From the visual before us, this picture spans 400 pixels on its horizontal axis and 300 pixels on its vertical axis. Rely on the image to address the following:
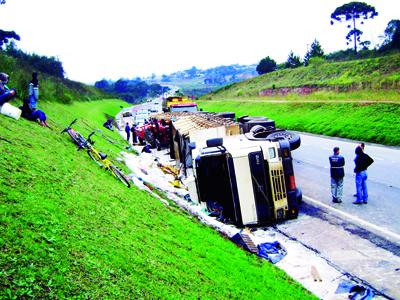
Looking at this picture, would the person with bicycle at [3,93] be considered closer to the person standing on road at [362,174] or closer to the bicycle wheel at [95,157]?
the bicycle wheel at [95,157]

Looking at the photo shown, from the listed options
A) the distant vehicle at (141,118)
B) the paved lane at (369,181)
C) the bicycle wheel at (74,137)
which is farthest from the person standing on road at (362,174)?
the distant vehicle at (141,118)

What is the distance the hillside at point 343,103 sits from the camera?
26.1 meters

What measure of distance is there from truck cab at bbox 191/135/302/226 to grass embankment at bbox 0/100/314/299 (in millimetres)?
1625

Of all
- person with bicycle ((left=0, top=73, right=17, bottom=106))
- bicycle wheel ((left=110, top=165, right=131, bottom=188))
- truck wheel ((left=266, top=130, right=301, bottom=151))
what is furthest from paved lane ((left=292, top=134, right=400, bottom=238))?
person with bicycle ((left=0, top=73, right=17, bottom=106))

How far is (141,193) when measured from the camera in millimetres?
9891

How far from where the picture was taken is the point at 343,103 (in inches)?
1356

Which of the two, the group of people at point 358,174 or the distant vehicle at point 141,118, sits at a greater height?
the group of people at point 358,174

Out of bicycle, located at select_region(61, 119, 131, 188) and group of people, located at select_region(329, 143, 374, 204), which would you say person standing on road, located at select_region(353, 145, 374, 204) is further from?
bicycle, located at select_region(61, 119, 131, 188)

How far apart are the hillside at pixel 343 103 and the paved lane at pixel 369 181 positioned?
3.23 metres

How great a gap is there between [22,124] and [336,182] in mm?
8926

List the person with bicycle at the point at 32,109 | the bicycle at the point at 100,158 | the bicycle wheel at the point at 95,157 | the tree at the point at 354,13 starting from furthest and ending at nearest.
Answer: the tree at the point at 354,13, the person with bicycle at the point at 32,109, the bicycle wheel at the point at 95,157, the bicycle at the point at 100,158

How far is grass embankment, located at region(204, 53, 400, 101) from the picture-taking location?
115ft

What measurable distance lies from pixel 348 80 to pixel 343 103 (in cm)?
1138

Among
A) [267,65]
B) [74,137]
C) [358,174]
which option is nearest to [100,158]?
[74,137]
